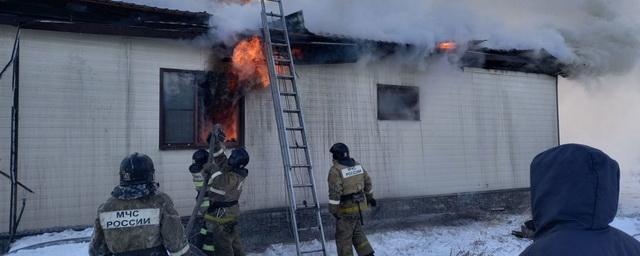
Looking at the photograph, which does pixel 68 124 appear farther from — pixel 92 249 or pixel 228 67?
pixel 92 249

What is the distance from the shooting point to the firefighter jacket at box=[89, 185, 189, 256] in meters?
3.93

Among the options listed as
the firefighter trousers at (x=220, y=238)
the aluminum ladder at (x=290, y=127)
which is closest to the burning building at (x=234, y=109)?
the aluminum ladder at (x=290, y=127)

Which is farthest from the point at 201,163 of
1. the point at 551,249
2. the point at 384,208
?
the point at 551,249

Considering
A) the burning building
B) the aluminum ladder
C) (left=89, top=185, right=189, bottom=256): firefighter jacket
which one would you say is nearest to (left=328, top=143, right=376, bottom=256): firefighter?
the aluminum ladder

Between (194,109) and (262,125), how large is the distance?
46.1 inches

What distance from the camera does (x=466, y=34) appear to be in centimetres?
1029

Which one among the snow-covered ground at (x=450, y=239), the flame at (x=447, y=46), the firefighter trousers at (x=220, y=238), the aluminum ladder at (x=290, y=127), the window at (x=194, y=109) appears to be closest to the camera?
the firefighter trousers at (x=220, y=238)

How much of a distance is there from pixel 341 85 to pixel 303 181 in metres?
1.94

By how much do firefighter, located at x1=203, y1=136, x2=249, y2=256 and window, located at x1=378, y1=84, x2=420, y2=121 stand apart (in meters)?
4.01

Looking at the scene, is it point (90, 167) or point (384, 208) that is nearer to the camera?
point (90, 167)

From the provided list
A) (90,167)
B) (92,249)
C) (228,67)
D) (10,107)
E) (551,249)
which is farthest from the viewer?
(228,67)

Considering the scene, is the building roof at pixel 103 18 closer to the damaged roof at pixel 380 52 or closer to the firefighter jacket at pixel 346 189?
the damaged roof at pixel 380 52

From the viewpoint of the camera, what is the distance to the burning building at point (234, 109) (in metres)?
6.64

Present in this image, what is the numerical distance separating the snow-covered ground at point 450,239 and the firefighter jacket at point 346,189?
3.59 ft
